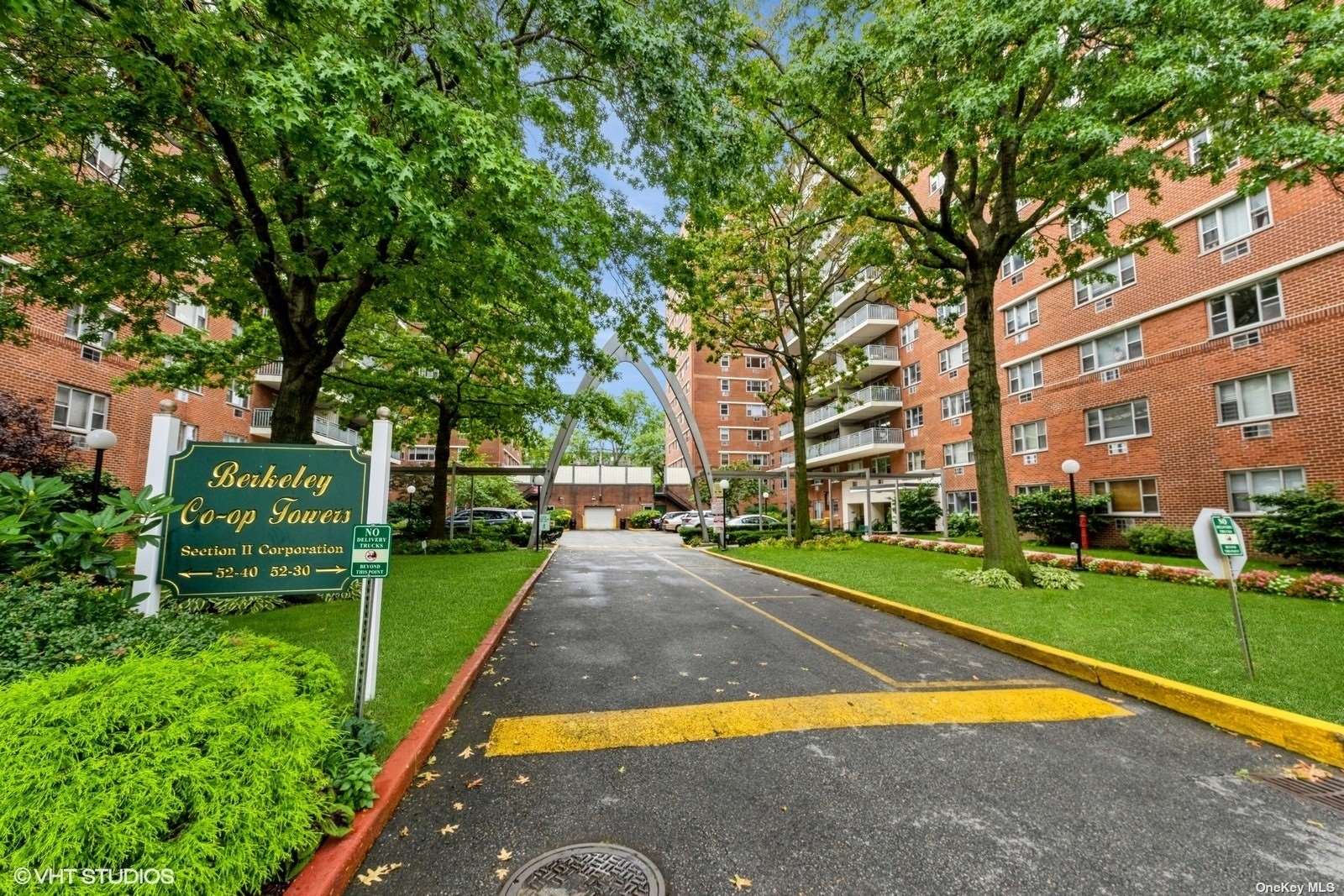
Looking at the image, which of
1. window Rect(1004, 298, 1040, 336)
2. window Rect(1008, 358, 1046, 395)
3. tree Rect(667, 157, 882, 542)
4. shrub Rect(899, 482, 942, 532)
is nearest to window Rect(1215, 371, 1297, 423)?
→ window Rect(1008, 358, 1046, 395)

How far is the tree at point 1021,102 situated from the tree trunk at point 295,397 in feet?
31.4

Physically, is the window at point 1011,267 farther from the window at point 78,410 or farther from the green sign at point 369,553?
the window at point 78,410

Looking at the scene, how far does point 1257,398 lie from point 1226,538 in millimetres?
14419

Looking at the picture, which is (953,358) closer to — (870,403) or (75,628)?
(870,403)

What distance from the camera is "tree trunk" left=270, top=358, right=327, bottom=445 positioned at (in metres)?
9.48

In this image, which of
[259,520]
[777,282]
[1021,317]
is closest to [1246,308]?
[1021,317]

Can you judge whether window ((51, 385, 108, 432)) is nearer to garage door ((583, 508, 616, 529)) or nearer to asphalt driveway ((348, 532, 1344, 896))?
asphalt driveway ((348, 532, 1344, 896))

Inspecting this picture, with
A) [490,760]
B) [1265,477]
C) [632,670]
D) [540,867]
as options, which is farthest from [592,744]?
[1265,477]

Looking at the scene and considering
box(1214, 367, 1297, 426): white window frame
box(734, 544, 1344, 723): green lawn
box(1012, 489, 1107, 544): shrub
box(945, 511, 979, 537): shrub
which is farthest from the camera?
box(945, 511, 979, 537): shrub

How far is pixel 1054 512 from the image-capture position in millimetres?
18609

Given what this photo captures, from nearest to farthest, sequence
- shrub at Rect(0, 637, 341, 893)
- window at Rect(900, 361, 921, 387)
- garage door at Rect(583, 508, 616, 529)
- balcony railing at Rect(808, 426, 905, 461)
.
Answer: shrub at Rect(0, 637, 341, 893)
window at Rect(900, 361, 921, 387)
balcony railing at Rect(808, 426, 905, 461)
garage door at Rect(583, 508, 616, 529)

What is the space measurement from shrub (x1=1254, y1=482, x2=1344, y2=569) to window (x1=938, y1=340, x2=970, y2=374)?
14.7 meters

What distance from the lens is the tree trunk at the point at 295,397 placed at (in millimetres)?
9477

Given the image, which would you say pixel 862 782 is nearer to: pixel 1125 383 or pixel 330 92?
pixel 330 92
